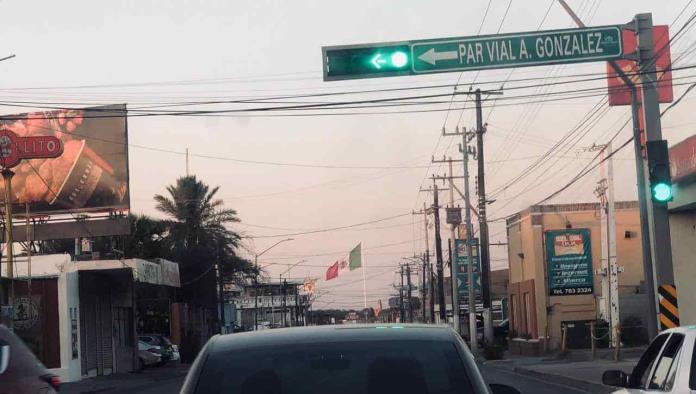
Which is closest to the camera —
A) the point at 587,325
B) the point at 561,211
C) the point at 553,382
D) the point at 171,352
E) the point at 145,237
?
the point at 553,382

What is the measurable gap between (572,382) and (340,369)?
2089cm

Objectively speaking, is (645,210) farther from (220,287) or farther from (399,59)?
(220,287)

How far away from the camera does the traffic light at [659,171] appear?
1841 cm

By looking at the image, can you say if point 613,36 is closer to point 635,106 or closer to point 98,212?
point 635,106

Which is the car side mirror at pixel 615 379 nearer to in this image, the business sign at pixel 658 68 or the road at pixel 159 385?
the road at pixel 159 385

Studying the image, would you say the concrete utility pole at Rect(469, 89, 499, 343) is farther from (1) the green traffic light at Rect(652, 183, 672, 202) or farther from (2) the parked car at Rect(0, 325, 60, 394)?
(2) the parked car at Rect(0, 325, 60, 394)

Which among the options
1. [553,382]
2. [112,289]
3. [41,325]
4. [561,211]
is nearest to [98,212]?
[112,289]

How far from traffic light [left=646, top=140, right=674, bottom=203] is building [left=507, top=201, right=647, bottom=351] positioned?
27380mm

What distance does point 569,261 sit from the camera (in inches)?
1842

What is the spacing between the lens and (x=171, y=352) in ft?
170

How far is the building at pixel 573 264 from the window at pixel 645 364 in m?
36.8

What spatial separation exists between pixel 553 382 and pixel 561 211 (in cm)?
2247

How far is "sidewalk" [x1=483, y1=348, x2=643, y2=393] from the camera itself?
23.4 meters

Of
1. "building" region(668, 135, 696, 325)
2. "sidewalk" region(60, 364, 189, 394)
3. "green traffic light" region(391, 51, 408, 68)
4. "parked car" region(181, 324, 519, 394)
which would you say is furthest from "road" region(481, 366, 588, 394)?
"parked car" region(181, 324, 519, 394)
